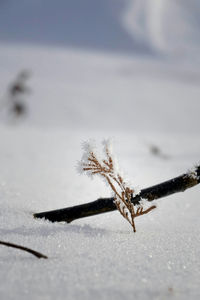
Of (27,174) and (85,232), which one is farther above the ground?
(27,174)

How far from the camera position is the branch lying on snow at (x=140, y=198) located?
1.73m

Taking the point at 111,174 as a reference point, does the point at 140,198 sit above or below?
below

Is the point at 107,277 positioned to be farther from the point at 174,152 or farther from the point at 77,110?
the point at 77,110

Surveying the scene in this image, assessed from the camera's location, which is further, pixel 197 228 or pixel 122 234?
pixel 197 228

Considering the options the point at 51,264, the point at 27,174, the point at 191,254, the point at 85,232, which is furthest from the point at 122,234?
the point at 27,174

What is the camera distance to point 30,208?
7.06 feet

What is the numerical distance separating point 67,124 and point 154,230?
11.5 m

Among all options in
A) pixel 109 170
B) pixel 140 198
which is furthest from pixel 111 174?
pixel 140 198

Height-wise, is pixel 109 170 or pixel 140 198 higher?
pixel 109 170

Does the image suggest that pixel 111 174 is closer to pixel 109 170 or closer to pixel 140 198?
pixel 109 170

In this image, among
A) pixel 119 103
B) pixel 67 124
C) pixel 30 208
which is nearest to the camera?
pixel 30 208

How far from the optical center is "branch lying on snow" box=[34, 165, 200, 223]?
1.73m

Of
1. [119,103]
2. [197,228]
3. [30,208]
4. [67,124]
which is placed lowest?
[197,228]

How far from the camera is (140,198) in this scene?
1811mm
